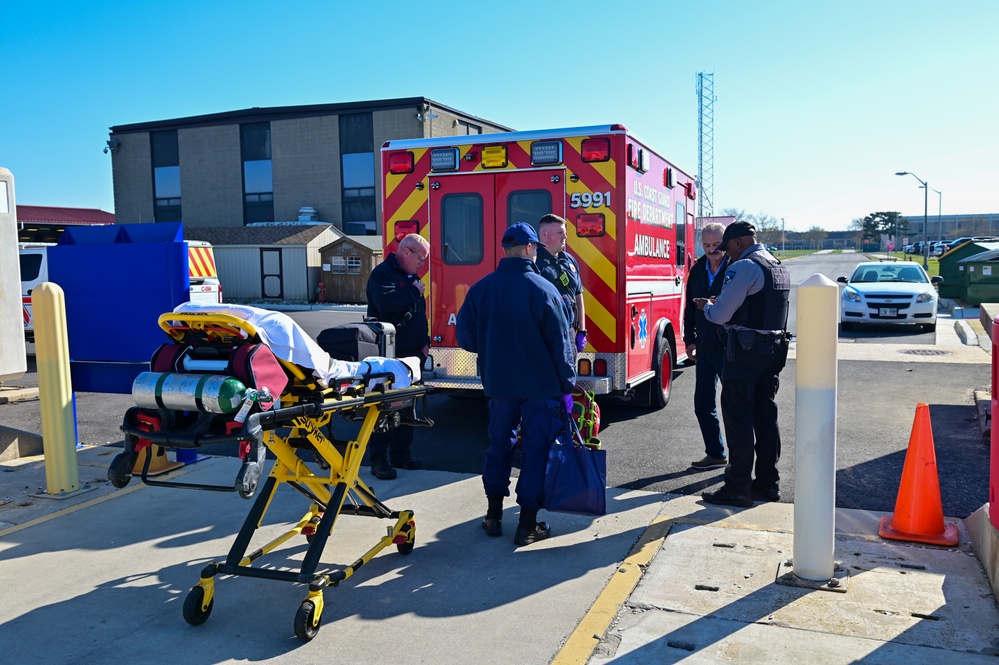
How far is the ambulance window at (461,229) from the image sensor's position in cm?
778

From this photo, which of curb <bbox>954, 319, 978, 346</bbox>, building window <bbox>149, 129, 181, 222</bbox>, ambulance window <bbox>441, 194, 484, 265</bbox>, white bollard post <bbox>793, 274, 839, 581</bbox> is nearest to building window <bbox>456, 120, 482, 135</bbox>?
building window <bbox>149, 129, 181, 222</bbox>

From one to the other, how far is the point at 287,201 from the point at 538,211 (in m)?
33.9

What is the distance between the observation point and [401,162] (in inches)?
313

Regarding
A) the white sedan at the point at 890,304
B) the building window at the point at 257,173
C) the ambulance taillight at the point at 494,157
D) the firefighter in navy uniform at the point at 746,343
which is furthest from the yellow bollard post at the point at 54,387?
the building window at the point at 257,173

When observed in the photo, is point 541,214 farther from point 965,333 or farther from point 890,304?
point 965,333

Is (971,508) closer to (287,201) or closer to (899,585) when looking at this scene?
(899,585)

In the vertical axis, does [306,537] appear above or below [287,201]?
below

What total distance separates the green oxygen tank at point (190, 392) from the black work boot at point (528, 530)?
210cm

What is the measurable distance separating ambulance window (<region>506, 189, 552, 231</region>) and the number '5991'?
223 mm

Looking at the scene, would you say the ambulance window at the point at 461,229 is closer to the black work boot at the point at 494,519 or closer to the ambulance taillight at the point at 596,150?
the ambulance taillight at the point at 596,150

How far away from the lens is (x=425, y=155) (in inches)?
310

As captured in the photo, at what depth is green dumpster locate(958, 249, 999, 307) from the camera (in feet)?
68.6

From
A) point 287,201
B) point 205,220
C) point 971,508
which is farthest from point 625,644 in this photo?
point 205,220

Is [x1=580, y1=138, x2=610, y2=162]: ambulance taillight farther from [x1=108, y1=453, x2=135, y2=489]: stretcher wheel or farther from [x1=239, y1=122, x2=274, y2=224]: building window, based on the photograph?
[x1=239, y1=122, x2=274, y2=224]: building window
